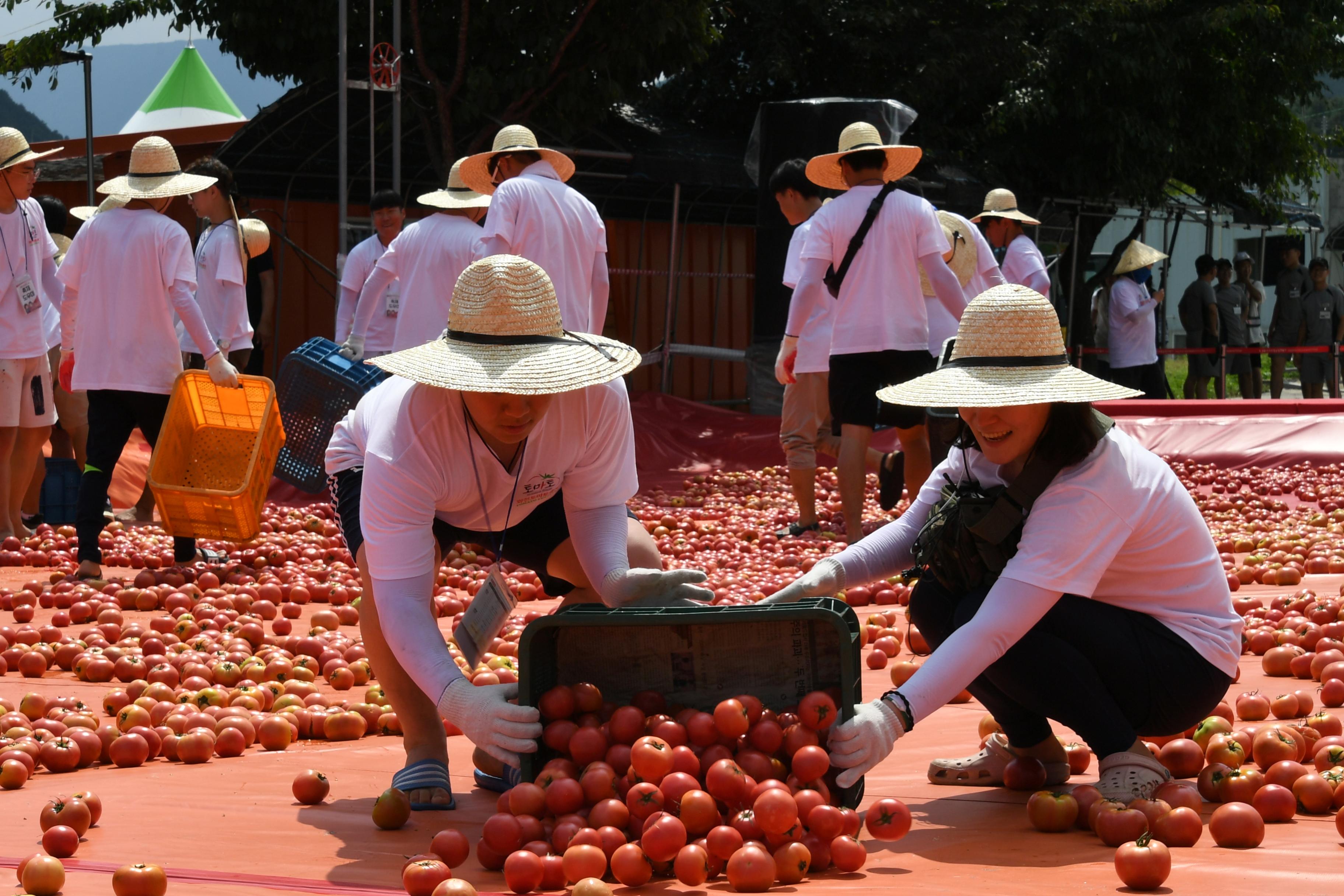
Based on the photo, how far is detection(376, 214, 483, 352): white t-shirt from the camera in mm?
7570

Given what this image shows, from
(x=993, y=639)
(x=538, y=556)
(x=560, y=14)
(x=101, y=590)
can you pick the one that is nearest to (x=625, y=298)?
(x=560, y=14)

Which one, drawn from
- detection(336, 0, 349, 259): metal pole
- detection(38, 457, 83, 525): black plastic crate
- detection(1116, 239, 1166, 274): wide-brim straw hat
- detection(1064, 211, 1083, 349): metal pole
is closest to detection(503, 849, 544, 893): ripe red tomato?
detection(38, 457, 83, 525): black plastic crate

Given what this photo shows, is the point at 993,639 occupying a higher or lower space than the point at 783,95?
lower

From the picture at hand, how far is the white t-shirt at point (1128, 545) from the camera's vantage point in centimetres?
276

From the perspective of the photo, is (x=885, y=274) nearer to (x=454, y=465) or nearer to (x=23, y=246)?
(x=454, y=465)

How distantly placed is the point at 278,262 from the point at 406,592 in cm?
1111

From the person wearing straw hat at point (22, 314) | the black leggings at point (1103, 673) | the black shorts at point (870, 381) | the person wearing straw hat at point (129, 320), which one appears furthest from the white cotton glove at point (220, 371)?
the black leggings at point (1103, 673)

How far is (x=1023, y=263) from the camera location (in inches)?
361

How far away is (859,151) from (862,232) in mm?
396

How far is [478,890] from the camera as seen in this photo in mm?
2510

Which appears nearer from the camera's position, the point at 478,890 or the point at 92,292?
the point at 478,890

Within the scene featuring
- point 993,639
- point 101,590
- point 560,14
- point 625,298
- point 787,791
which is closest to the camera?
point 787,791

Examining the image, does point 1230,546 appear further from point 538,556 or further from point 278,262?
point 278,262

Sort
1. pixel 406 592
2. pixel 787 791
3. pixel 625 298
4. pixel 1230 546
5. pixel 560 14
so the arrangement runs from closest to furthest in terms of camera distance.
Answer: pixel 787 791, pixel 406 592, pixel 1230 546, pixel 560 14, pixel 625 298
